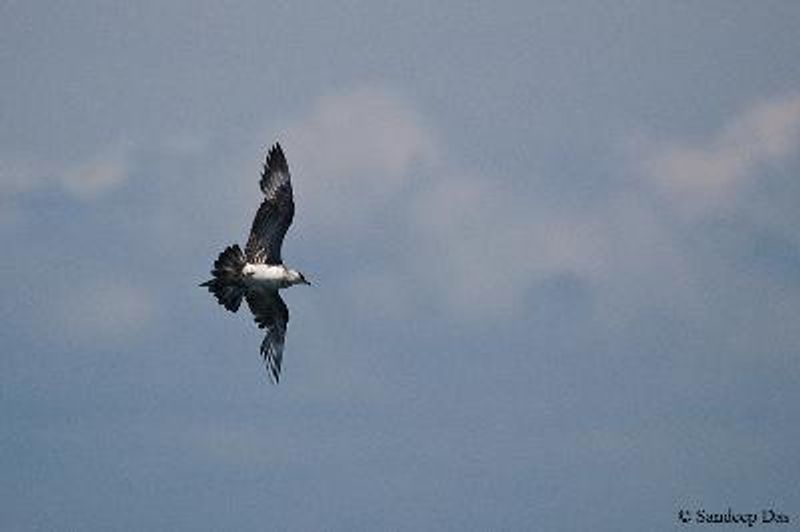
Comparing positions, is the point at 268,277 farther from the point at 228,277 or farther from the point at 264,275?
the point at 228,277

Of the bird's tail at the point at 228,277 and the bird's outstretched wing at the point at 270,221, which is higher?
the bird's outstretched wing at the point at 270,221

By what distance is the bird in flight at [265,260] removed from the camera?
78.6 feet

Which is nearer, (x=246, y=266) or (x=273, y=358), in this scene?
(x=246, y=266)

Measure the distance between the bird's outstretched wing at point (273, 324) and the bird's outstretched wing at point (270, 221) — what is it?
1284 mm

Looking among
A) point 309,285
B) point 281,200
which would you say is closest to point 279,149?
point 281,200

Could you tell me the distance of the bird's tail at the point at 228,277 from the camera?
78.1 ft

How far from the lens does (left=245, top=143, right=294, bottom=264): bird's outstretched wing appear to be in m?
24.7

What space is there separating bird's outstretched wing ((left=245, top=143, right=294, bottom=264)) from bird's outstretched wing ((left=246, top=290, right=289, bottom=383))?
1.28m

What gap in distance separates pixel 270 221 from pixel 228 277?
60.6 inches

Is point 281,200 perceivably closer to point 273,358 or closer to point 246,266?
point 246,266

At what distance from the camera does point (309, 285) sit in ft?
83.5

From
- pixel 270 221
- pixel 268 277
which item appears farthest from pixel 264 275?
pixel 270 221

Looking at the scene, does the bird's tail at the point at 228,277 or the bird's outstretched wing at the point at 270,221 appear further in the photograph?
the bird's outstretched wing at the point at 270,221

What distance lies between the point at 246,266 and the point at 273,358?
9.14ft
